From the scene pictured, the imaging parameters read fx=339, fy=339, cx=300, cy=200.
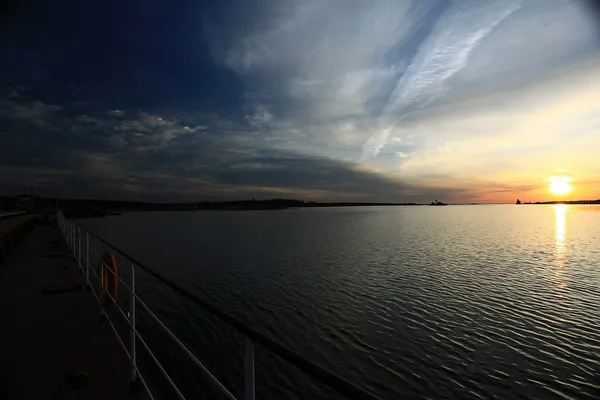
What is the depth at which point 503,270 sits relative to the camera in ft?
63.4

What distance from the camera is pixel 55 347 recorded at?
468 centimetres

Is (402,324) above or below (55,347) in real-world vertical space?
below

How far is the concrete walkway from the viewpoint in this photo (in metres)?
3.69

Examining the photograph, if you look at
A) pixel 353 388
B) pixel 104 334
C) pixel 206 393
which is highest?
pixel 353 388

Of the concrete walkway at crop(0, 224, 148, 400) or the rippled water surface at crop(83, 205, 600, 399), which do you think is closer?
the concrete walkway at crop(0, 224, 148, 400)

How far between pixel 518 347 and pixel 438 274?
30.2 feet

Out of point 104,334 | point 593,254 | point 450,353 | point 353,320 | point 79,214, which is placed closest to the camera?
point 104,334

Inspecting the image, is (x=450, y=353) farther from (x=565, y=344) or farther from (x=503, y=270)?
(x=503, y=270)

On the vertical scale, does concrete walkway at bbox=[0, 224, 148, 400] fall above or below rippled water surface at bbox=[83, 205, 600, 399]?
above

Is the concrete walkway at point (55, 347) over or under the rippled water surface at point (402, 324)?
over

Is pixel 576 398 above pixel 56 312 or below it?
below

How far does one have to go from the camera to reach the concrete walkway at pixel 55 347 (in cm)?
369

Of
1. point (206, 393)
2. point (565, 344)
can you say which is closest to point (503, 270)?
point (565, 344)

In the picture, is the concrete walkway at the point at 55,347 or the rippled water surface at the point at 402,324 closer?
the concrete walkway at the point at 55,347
